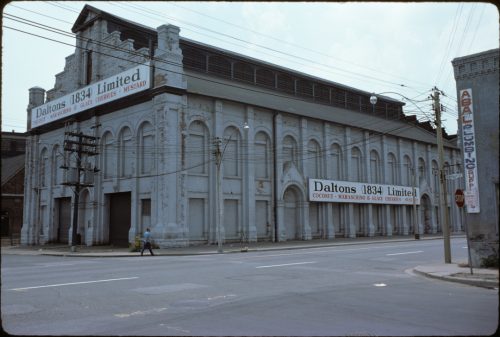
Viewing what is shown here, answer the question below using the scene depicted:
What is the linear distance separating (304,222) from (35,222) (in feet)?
85.0

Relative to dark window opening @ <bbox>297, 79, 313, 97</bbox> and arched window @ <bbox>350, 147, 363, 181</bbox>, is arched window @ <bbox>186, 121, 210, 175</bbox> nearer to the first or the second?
dark window opening @ <bbox>297, 79, 313, 97</bbox>

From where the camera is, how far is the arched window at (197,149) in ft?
113

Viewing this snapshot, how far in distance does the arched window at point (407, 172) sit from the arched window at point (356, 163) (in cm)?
820

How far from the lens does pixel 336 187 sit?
44406 mm

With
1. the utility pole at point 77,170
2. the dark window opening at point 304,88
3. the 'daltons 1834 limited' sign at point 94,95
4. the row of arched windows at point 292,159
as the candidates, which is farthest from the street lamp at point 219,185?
the dark window opening at point 304,88

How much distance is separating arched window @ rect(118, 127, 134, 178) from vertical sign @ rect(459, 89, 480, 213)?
84.5 feet

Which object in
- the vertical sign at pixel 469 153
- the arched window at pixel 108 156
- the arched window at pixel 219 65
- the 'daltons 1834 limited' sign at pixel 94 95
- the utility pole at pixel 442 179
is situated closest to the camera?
the vertical sign at pixel 469 153

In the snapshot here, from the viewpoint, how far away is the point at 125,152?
1454 inches

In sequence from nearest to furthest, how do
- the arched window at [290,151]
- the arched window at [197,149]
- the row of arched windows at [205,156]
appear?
the arched window at [197,149], the row of arched windows at [205,156], the arched window at [290,151]

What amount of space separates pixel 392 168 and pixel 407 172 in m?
2.98

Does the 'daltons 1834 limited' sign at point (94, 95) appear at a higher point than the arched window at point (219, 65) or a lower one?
lower

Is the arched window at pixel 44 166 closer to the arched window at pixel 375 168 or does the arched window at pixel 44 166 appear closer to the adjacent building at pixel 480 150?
the arched window at pixel 375 168

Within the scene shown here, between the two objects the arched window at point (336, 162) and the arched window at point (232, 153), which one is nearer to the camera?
the arched window at point (232, 153)

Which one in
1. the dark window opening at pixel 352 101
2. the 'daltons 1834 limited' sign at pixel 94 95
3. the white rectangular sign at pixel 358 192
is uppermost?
the dark window opening at pixel 352 101
